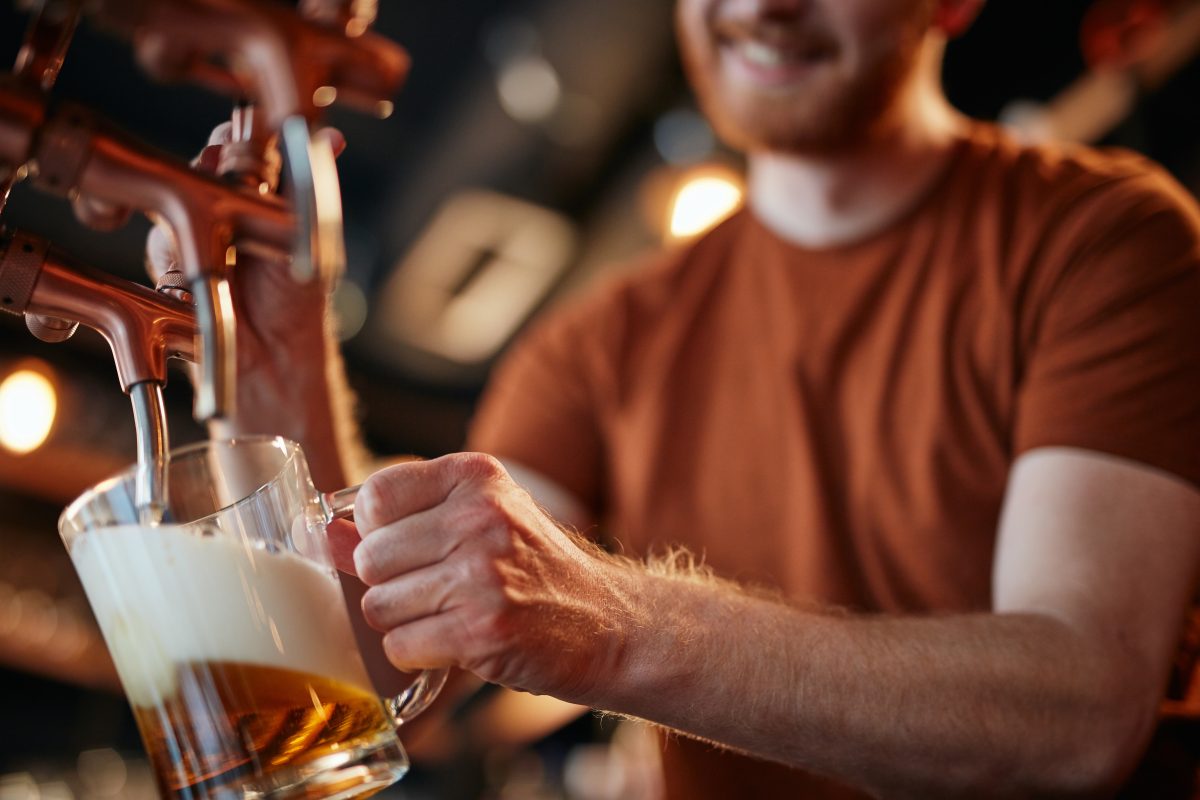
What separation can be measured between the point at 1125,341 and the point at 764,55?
615mm

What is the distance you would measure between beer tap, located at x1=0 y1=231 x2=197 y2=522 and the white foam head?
0.04m

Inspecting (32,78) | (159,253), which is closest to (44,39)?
(32,78)

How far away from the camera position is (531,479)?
1510 millimetres

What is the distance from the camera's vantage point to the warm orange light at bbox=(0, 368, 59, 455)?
3693 mm

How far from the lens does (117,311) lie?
A: 0.59 m

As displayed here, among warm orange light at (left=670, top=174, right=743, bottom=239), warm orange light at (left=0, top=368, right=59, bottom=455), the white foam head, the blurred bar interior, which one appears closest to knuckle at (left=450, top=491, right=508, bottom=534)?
the white foam head

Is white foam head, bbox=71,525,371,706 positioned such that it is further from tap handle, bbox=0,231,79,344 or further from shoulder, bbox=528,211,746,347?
shoulder, bbox=528,211,746,347

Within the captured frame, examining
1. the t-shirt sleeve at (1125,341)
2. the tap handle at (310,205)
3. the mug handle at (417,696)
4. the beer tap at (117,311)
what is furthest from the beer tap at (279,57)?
the t-shirt sleeve at (1125,341)

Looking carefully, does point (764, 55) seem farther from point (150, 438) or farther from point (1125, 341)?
point (150, 438)

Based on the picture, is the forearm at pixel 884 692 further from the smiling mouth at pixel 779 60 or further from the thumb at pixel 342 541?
the smiling mouth at pixel 779 60

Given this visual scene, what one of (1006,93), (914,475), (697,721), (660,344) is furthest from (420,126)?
(697,721)

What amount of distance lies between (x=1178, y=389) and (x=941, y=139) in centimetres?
58

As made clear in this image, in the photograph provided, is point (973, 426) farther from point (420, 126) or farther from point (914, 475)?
point (420, 126)

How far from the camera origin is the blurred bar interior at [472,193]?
311cm
